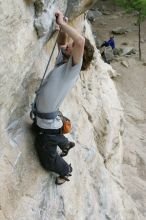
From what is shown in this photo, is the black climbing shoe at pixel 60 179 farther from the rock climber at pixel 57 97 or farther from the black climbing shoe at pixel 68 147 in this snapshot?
the black climbing shoe at pixel 68 147

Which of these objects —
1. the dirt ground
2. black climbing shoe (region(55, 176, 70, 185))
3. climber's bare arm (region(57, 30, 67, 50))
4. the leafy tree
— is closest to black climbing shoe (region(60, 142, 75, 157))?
black climbing shoe (region(55, 176, 70, 185))

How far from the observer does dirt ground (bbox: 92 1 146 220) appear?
12922 mm

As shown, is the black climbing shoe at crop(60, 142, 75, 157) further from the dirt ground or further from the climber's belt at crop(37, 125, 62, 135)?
the dirt ground

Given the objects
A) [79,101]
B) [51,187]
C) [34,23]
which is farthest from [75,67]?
[79,101]

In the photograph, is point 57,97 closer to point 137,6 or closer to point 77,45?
point 77,45

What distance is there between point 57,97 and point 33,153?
3.47 ft

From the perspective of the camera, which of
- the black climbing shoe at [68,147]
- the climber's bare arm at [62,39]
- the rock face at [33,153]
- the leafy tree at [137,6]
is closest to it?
the rock face at [33,153]

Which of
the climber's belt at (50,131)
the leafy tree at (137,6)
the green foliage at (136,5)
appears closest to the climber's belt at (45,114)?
the climber's belt at (50,131)

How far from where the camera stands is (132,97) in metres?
20.5

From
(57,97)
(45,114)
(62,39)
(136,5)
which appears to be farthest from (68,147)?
(136,5)

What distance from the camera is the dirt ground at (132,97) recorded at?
12.9m

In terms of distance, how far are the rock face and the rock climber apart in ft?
Result: 0.58

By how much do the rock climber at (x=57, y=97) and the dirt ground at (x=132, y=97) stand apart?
5.12m

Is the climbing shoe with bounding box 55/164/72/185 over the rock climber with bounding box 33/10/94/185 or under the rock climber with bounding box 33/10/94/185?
under
